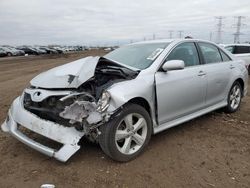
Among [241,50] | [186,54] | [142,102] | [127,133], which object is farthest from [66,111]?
[241,50]

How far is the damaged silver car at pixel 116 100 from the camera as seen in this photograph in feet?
11.3

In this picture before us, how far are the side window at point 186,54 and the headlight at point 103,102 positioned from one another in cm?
138

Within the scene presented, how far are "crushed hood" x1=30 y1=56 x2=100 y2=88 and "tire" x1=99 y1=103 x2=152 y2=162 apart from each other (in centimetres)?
66

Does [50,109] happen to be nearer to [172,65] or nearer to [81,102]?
[81,102]

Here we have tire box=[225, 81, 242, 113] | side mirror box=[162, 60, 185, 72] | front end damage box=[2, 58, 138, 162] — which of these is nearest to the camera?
front end damage box=[2, 58, 138, 162]

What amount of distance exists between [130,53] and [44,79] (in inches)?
62.2

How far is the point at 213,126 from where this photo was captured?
521cm

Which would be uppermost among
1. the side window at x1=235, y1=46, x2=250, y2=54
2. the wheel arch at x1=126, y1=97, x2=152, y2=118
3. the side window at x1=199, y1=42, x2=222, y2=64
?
the side window at x1=199, y1=42, x2=222, y2=64

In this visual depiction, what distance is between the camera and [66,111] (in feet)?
11.2

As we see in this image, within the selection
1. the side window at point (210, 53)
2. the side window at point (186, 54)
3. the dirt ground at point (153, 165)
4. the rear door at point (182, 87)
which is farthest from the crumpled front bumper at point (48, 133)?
the side window at point (210, 53)

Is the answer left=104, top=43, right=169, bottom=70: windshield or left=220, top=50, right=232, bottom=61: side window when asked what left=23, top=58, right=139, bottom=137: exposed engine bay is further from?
left=220, top=50, right=232, bottom=61: side window

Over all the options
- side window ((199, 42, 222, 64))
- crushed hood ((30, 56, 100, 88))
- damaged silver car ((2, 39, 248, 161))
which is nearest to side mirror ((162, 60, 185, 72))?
damaged silver car ((2, 39, 248, 161))

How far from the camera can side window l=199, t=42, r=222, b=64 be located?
17.1 ft

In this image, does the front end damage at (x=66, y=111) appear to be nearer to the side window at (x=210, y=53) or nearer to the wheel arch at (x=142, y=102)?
the wheel arch at (x=142, y=102)
